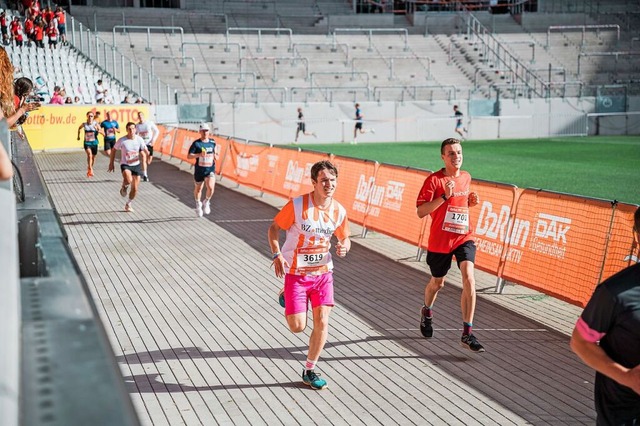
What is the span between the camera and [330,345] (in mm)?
8727

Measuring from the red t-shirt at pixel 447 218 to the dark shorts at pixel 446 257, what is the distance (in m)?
0.04

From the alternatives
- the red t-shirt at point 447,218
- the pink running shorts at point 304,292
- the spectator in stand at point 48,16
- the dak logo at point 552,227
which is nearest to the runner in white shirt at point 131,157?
the dak logo at point 552,227

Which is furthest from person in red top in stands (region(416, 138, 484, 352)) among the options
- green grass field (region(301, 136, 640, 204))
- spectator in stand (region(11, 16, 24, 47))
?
spectator in stand (region(11, 16, 24, 47))

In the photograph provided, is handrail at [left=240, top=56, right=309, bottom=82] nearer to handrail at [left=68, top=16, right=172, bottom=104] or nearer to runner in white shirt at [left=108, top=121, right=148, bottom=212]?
handrail at [left=68, top=16, right=172, bottom=104]

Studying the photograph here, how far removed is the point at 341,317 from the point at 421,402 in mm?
3105

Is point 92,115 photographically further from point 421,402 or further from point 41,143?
point 421,402

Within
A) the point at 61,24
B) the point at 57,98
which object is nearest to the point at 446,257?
the point at 57,98

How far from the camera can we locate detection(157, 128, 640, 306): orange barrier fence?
947cm

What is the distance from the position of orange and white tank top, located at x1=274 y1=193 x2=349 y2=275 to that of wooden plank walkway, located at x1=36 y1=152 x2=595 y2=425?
1070 millimetres

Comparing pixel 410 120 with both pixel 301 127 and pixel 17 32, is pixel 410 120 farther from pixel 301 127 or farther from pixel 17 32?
pixel 17 32

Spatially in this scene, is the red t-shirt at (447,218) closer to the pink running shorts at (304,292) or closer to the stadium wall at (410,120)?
the pink running shorts at (304,292)

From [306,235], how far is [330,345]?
1.86 m

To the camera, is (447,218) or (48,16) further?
(48,16)

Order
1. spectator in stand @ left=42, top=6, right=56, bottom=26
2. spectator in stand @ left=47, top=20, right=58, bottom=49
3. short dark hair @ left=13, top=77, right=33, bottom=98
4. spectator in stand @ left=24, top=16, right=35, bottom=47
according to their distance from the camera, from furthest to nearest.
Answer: spectator in stand @ left=42, top=6, right=56, bottom=26 < spectator in stand @ left=47, top=20, right=58, bottom=49 < spectator in stand @ left=24, top=16, right=35, bottom=47 < short dark hair @ left=13, top=77, right=33, bottom=98
